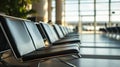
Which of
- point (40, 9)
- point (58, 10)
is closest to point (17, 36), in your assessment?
point (40, 9)

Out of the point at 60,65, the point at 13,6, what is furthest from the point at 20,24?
the point at 13,6

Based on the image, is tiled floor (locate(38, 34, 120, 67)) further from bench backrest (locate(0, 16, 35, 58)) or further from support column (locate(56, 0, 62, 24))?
support column (locate(56, 0, 62, 24))

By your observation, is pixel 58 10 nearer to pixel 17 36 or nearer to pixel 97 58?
pixel 97 58

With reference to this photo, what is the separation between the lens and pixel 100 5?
30016mm

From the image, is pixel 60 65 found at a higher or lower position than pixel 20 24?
lower

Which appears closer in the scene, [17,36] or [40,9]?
[17,36]

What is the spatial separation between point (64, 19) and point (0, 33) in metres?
27.4

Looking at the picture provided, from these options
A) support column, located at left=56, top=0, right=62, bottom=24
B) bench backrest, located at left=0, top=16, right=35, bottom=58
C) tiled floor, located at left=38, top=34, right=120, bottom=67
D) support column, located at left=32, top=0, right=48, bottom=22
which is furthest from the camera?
support column, located at left=56, top=0, right=62, bottom=24

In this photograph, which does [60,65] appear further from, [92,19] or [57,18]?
[92,19]

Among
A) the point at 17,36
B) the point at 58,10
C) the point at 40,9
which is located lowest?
the point at 58,10

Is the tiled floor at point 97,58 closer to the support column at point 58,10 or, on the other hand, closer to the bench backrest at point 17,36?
the bench backrest at point 17,36

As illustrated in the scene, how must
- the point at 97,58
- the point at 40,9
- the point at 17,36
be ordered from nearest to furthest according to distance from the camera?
the point at 17,36
the point at 97,58
the point at 40,9

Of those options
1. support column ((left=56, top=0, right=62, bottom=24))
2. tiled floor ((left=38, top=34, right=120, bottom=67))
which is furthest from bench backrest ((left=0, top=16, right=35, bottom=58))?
support column ((left=56, top=0, right=62, bottom=24))

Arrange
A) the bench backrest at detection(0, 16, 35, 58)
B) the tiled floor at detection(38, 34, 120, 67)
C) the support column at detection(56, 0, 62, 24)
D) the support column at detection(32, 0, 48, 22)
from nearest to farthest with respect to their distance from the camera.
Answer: the bench backrest at detection(0, 16, 35, 58), the tiled floor at detection(38, 34, 120, 67), the support column at detection(32, 0, 48, 22), the support column at detection(56, 0, 62, 24)
